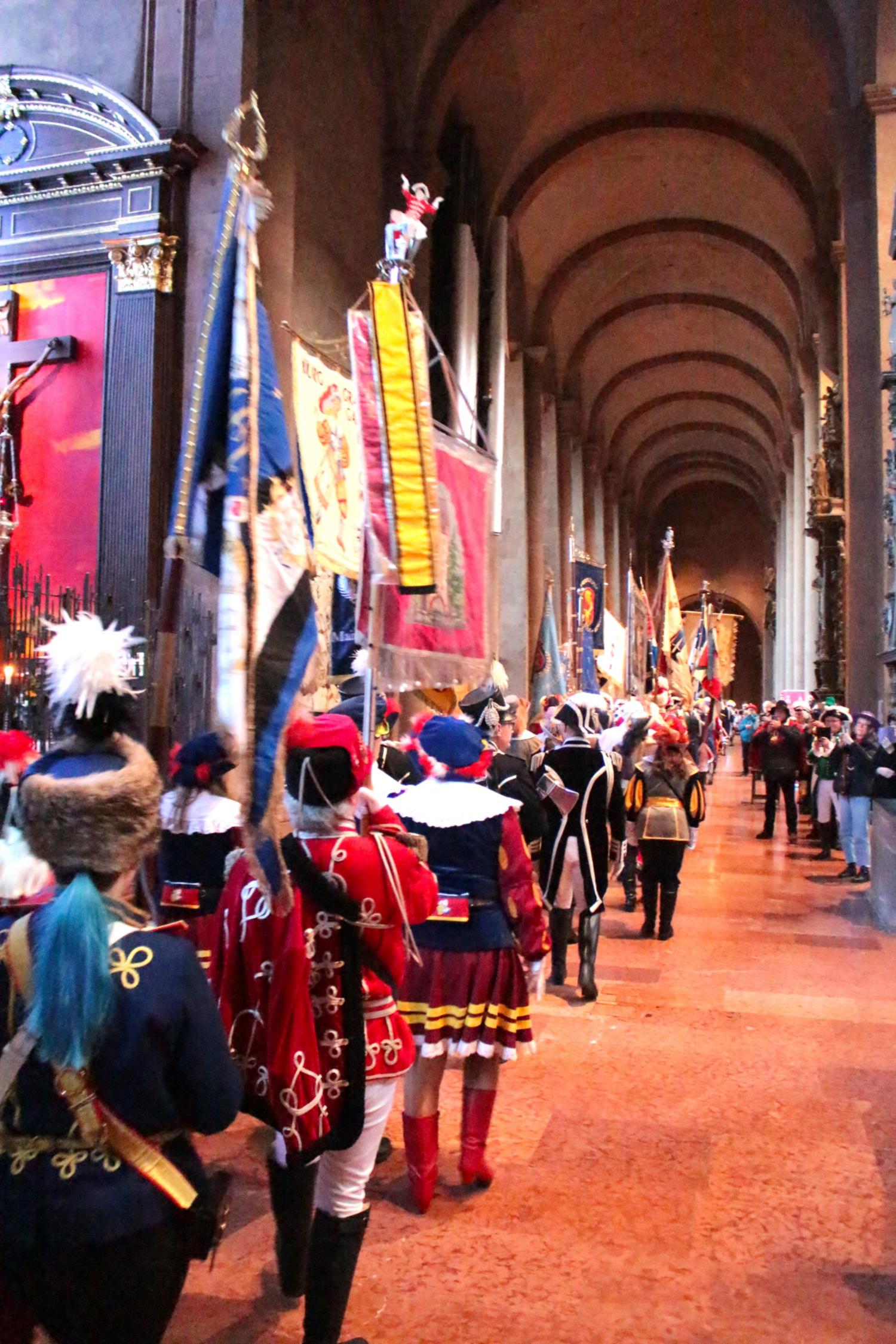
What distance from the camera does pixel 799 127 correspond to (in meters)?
18.6

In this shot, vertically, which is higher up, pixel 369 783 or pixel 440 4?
pixel 440 4

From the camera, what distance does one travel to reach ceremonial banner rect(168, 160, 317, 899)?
2.65 meters

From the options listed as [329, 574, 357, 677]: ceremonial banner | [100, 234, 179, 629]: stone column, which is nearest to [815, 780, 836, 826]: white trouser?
[329, 574, 357, 677]: ceremonial banner

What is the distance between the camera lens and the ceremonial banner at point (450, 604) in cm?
464

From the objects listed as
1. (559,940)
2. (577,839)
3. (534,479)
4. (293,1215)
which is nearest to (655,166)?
(534,479)

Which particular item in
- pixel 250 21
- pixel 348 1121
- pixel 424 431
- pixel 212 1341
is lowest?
pixel 212 1341

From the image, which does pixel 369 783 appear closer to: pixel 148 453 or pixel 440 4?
pixel 148 453

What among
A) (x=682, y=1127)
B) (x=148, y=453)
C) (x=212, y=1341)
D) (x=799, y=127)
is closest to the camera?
(x=212, y=1341)

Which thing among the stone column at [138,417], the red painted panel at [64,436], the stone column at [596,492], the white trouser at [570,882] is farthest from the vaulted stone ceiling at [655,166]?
the white trouser at [570,882]

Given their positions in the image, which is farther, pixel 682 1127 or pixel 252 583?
pixel 682 1127

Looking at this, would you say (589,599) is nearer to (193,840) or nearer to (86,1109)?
(193,840)

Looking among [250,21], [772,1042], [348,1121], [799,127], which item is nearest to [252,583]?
[348,1121]

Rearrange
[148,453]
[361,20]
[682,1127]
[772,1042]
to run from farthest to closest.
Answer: [361,20] → [148,453] → [772,1042] → [682,1127]

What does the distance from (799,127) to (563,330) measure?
966 centimetres
